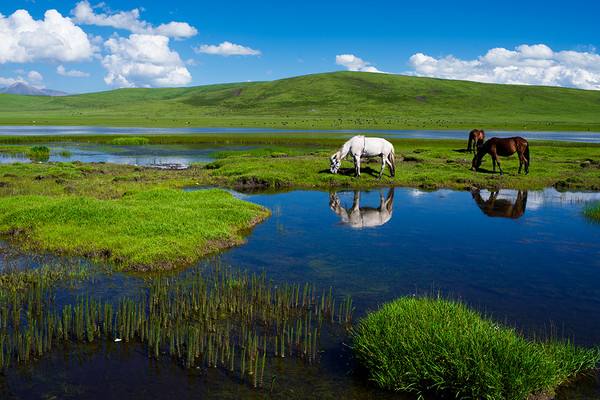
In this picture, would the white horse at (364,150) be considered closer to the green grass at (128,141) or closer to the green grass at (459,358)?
the green grass at (459,358)

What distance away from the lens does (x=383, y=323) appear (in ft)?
31.6

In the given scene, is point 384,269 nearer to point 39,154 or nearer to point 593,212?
point 593,212

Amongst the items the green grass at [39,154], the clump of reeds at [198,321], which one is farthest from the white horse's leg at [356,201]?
the green grass at [39,154]

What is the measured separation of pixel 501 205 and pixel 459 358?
19.5m

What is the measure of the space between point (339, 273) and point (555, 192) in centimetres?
2161

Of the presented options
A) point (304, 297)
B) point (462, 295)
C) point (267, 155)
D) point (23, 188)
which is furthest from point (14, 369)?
point (267, 155)

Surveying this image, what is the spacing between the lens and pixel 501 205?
2591 centimetres

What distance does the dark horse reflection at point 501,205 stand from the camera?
23750 millimetres

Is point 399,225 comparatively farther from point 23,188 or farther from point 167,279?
point 23,188

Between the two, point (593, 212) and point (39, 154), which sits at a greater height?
point (39, 154)

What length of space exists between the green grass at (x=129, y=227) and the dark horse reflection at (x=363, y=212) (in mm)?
4326

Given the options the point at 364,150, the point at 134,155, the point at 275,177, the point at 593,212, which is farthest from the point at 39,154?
the point at 593,212

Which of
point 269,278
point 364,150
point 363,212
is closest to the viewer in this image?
point 269,278

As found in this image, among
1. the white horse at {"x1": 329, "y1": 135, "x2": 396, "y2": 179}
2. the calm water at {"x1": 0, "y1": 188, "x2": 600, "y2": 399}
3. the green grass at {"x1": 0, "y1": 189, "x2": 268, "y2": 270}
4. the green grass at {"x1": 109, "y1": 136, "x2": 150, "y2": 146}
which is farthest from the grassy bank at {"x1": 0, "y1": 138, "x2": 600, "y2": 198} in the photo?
the green grass at {"x1": 109, "y1": 136, "x2": 150, "y2": 146}
